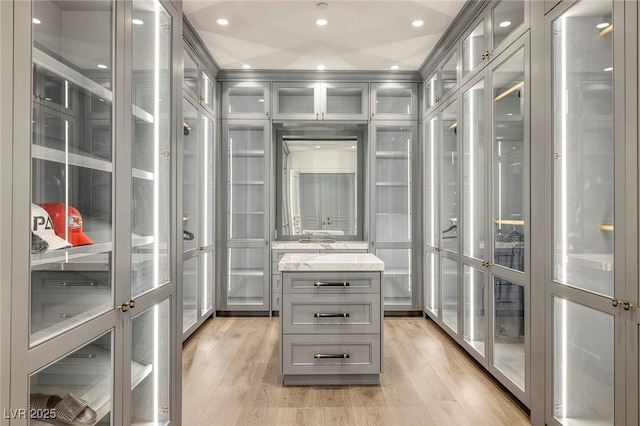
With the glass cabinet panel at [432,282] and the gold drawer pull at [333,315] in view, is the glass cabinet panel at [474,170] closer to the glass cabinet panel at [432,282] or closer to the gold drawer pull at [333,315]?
the glass cabinet panel at [432,282]

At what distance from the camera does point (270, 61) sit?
4.14m

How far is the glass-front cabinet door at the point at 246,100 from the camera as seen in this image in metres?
4.45

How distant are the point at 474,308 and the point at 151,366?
2.44m

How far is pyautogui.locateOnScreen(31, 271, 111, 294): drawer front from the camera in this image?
3.42ft

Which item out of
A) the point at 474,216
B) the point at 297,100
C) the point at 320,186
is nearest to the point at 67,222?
the point at 474,216

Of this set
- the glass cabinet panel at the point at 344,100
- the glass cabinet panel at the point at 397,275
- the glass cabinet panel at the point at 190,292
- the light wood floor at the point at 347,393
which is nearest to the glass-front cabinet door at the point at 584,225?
the light wood floor at the point at 347,393

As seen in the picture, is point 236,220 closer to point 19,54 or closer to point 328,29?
point 328,29

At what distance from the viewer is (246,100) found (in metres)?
4.50

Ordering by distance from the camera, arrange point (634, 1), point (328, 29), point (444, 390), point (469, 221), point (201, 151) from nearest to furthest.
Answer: point (634, 1) → point (444, 390) → point (469, 221) → point (328, 29) → point (201, 151)

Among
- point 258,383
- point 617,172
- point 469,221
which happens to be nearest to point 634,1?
point 617,172

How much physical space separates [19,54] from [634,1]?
216 cm

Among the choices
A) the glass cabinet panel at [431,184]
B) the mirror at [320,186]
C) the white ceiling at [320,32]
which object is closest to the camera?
the white ceiling at [320,32]

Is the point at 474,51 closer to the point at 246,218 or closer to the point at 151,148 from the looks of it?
the point at 151,148

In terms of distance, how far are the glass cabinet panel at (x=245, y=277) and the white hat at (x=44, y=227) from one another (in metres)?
3.36
